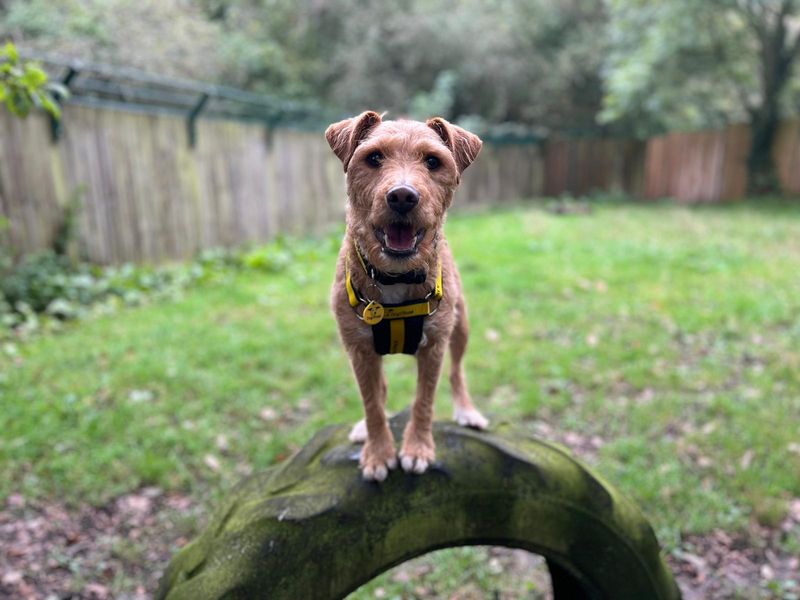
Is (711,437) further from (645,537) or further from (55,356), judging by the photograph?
(55,356)

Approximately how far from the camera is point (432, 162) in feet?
5.83

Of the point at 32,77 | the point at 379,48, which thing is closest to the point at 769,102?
the point at 379,48

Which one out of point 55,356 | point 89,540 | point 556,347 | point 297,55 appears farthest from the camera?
point 297,55

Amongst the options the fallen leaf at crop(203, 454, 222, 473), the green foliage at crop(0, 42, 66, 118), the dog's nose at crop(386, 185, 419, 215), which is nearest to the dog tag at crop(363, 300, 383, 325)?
the dog's nose at crop(386, 185, 419, 215)

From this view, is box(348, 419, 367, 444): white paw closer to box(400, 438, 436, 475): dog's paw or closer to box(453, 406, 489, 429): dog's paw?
box(400, 438, 436, 475): dog's paw

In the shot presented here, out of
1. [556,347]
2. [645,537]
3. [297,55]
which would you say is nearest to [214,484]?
[645,537]

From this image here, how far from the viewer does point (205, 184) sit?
9.88 metres

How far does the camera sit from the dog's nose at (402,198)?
1.62 metres

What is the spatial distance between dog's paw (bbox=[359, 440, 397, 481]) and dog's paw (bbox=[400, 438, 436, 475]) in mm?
44

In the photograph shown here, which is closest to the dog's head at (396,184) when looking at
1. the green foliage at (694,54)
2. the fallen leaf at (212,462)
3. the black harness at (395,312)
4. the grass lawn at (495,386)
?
the black harness at (395,312)

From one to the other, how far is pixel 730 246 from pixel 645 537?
373 inches

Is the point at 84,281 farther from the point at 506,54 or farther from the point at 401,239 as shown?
the point at 506,54

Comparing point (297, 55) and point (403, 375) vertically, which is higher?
point (297, 55)

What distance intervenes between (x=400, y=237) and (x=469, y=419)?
48.4 inches
